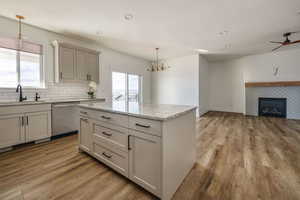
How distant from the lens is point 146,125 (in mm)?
1359

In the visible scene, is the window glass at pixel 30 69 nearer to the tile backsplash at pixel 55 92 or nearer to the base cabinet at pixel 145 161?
the tile backsplash at pixel 55 92

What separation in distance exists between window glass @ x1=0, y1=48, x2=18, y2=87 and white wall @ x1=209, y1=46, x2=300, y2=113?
7923 mm

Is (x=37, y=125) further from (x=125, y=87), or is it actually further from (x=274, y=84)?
(x=274, y=84)

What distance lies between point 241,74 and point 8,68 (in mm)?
8504

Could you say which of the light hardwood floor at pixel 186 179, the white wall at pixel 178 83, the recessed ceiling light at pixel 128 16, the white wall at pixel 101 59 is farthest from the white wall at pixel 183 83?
the recessed ceiling light at pixel 128 16

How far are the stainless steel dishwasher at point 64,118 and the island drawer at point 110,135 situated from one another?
5.63 feet

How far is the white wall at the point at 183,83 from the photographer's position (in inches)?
228

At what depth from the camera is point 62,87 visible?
12.3 feet

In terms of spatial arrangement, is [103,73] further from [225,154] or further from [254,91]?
[254,91]

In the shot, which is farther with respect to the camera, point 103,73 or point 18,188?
point 103,73

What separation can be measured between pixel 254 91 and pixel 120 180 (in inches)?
280

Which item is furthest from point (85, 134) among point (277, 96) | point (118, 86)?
point (277, 96)

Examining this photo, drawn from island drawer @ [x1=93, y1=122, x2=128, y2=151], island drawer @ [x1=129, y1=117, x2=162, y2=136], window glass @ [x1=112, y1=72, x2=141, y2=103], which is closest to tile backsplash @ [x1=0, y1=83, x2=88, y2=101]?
window glass @ [x1=112, y1=72, x2=141, y2=103]

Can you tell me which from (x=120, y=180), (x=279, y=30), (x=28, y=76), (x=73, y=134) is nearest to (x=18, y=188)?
(x=120, y=180)
